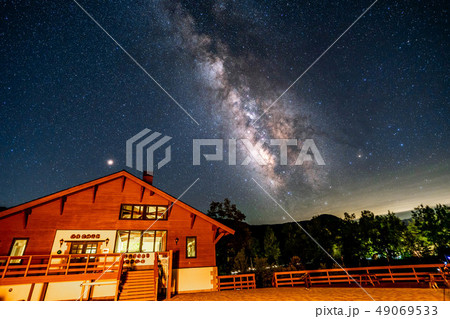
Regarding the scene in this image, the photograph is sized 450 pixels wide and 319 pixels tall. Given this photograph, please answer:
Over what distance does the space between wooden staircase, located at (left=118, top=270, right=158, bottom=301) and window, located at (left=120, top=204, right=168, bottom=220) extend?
3.86 meters

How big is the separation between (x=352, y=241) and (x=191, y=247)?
40.7 meters

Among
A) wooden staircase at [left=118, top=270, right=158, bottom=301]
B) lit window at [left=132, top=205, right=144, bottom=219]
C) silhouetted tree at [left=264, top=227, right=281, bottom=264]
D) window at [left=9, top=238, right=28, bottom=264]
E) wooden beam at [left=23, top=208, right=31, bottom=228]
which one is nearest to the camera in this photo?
wooden staircase at [left=118, top=270, right=158, bottom=301]

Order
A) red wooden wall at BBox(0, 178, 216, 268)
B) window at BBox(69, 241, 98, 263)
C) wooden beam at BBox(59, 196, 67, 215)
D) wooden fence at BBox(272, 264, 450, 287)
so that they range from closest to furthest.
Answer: wooden fence at BBox(272, 264, 450, 287) < red wooden wall at BBox(0, 178, 216, 268) < window at BBox(69, 241, 98, 263) < wooden beam at BBox(59, 196, 67, 215)

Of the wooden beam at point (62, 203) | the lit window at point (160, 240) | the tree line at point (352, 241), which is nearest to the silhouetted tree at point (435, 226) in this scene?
the tree line at point (352, 241)

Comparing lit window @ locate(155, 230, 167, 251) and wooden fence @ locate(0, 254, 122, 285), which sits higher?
lit window @ locate(155, 230, 167, 251)

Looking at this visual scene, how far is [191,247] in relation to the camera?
48.8 feet

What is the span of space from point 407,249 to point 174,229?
4303 cm

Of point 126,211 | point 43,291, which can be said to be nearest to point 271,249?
point 126,211

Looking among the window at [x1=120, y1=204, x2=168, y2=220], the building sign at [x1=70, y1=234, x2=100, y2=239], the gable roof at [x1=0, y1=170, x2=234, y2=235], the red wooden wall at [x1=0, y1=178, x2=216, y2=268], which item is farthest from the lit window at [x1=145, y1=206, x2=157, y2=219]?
the building sign at [x1=70, y1=234, x2=100, y2=239]

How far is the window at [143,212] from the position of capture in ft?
48.2

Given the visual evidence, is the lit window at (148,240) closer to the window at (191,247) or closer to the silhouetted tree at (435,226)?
the window at (191,247)

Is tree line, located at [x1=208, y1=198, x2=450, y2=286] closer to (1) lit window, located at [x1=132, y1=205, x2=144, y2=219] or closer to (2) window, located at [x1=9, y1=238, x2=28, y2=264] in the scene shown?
(1) lit window, located at [x1=132, y1=205, x2=144, y2=219]

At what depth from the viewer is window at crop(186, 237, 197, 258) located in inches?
572
